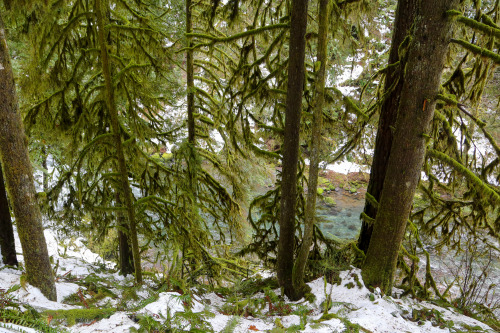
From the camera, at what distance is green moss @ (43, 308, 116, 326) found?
103 inches

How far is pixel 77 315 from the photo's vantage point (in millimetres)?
2688

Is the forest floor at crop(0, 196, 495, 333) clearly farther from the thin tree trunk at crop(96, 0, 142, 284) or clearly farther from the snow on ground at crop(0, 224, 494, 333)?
the thin tree trunk at crop(96, 0, 142, 284)

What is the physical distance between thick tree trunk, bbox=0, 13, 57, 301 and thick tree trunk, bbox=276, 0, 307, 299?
3.12m

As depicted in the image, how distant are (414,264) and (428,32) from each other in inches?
122

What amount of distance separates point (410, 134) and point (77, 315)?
13.3 feet

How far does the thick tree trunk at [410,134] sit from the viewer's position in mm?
3188

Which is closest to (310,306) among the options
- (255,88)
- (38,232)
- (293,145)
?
(293,145)

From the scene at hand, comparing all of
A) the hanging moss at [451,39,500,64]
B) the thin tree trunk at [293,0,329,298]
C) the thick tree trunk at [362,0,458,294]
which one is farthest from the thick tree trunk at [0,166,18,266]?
the hanging moss at [451,39,500,64]

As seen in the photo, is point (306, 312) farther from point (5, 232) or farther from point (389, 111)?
point (5, 232)

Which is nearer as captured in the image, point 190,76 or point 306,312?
point 306,312

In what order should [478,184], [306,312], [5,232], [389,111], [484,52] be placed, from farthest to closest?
[5,232], [389,111], [306,312], [478,184], [484,52]

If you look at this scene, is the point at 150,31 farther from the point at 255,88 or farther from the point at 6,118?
the point at 6,118

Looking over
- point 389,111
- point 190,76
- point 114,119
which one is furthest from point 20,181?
point 389,111

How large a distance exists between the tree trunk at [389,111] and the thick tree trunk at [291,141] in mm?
1220
